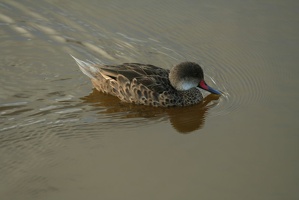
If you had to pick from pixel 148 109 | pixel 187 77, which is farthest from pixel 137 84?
pixel 187 77

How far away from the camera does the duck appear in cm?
776

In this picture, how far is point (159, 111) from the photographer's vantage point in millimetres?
7664

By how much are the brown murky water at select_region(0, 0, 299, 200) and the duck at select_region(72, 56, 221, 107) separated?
0.53ft

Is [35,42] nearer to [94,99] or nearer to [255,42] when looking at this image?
[94,99]

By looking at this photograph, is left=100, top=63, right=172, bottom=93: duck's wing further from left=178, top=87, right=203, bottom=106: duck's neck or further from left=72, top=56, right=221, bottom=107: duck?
left=178, top=87, right=203, bottom=106: duck's neck

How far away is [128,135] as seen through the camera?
6746 mm

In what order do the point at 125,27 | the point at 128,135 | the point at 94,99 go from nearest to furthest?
the point at 128,135 → the point at 94,99 → the point at 125,27

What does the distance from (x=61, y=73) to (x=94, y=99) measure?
778 millimetres

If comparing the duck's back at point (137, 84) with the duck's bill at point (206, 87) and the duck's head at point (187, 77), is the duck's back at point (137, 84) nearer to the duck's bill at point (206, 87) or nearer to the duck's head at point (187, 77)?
the duck's head at point (187, 77)

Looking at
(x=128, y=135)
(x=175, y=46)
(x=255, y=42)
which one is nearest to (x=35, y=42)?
(x=175, y=46)

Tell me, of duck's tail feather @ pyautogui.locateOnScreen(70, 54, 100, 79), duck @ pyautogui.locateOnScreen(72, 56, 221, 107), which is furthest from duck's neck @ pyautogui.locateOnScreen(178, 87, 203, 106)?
duck's tail feather @ pyautogui.locateOnScreen(70, 54, 100, 79)

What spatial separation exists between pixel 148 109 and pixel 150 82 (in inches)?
16.7

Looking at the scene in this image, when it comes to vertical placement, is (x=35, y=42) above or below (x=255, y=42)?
below

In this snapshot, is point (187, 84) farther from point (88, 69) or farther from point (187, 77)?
point (88, 69)
